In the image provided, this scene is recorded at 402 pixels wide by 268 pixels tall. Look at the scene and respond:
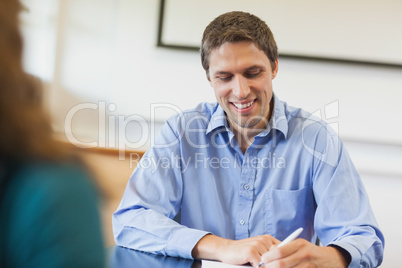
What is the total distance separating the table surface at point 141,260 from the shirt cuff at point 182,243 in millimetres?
15

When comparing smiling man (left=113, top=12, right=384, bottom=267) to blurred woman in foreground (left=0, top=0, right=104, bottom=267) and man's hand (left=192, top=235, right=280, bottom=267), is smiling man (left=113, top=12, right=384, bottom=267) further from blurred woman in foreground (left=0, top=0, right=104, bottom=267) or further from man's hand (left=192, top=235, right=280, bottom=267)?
blurred woman in foreground (left=0, top=0, right=104, bottom=267)

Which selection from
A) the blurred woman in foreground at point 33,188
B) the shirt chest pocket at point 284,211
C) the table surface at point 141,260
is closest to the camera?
the blurred woman in foreground at point 33,188

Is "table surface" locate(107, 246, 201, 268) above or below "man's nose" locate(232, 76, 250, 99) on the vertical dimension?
below

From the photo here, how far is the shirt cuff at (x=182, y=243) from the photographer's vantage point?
1073mm

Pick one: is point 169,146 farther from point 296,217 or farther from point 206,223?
point 296,217

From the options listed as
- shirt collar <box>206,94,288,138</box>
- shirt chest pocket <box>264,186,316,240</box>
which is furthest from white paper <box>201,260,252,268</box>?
shirt collar <box>206,94,288,138</box>

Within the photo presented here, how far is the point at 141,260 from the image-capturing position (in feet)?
3.34

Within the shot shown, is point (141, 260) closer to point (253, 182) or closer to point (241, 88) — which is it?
point (253, 182)

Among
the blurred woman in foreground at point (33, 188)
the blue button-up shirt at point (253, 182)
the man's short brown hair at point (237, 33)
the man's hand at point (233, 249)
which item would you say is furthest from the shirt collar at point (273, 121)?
the blurred woman in foreground at point (33, 188)

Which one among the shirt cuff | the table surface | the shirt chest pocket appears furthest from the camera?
the shirt chest pocket

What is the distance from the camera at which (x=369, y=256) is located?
1.10m

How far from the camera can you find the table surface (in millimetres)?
968

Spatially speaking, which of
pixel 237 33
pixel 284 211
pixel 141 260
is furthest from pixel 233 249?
pixel 237 33

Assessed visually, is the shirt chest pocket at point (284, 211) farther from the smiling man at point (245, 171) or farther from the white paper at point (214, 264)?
the white paper at point (214, 264)
